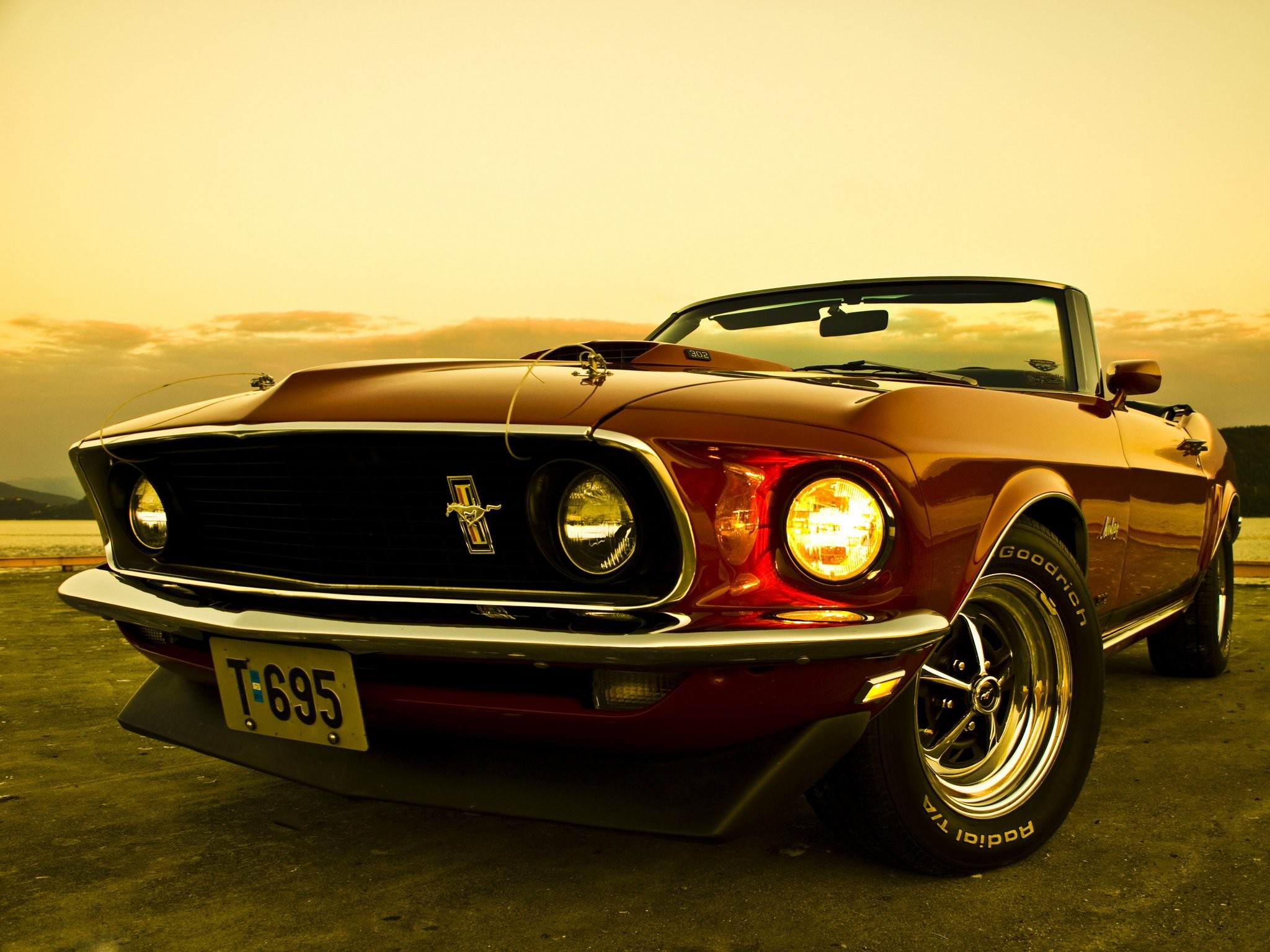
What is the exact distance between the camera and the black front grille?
1.82m

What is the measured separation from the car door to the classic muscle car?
0.58m

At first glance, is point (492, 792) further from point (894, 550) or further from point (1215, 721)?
point (1215, 721)

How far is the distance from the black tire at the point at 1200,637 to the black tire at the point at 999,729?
1.99m

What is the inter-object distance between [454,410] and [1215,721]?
284 cm

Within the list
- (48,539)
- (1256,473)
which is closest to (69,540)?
(48,539)

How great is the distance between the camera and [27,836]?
2.40m

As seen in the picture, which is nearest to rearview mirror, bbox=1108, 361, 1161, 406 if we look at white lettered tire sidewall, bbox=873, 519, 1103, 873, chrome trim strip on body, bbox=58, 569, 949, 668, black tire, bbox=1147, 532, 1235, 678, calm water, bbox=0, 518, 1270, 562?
white lettered tire sidewall, bbox=873, 519, 1103, 873

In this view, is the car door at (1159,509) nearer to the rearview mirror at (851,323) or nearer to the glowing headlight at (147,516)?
the rearview mirror at (851,323)

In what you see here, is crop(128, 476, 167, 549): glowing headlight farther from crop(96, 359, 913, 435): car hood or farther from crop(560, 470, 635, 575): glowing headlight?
crop(560, 470, 635, 575): glowing headlight

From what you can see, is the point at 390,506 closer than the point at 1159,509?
Yes

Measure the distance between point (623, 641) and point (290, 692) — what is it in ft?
2.37

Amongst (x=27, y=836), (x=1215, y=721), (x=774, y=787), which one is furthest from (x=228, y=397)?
(x=1215, y=721)

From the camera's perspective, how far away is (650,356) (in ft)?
8.04

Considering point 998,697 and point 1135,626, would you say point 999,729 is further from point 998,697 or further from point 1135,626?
point 1135,626
